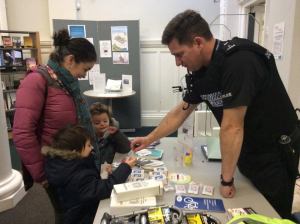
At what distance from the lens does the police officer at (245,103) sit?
114cm

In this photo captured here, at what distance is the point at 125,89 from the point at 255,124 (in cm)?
339

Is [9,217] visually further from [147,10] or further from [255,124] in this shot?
[147,10]

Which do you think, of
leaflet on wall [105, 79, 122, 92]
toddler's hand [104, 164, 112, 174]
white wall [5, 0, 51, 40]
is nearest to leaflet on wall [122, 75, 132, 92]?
leaflet on wall [105, 79, 122, 92]

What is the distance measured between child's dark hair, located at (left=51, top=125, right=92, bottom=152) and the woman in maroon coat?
4.5 inches

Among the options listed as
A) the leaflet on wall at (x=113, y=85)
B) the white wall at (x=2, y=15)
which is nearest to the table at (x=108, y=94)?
the leaflet on wall at (x=113, y=85)

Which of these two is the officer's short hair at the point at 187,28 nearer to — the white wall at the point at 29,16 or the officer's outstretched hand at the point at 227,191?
the officer's outstretched hand at the point at 227,191

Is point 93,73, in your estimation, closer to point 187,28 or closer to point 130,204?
point 187,28

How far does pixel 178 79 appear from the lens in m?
4.88

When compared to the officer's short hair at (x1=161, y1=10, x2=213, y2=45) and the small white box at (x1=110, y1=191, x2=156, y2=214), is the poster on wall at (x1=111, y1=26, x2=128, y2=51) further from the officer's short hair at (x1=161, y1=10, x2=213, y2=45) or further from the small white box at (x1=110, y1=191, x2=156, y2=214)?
the small white box at (x1=110, y1=191, x2=156, y2=214)

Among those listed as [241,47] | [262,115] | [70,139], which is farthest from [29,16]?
[262,115]

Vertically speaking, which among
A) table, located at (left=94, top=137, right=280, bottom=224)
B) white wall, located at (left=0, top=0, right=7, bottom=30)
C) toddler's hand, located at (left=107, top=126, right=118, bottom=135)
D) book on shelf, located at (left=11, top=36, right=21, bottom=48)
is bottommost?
table, located at (left=94, top=137, right=280, bottom=224)

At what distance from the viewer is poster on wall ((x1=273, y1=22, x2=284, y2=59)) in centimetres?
240

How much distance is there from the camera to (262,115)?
123 centimetres

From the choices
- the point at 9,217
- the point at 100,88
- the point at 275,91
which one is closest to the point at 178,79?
the point at 100,88
